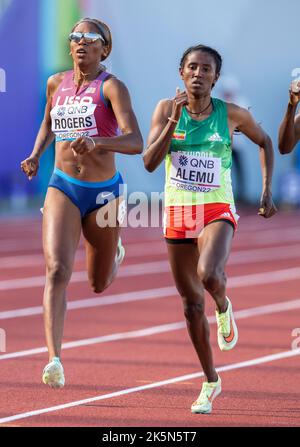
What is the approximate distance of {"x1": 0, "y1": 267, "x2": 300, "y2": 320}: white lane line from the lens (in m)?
11.6

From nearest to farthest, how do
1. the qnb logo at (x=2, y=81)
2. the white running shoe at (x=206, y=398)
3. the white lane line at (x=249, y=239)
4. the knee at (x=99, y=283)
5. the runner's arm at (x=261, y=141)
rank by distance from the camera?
the white running shoe at (x=206, y=398) → the runner's arm at (x=261, y=141) → the knee at (x=99, y=283) → the white lane line at (x=249, y=239) → the qnb logo at (x=2, y=81)

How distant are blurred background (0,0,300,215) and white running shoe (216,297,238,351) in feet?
54.7

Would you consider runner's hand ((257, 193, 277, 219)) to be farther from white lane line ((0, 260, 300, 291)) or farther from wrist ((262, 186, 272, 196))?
white lane line ((0, 260, 300, 291))

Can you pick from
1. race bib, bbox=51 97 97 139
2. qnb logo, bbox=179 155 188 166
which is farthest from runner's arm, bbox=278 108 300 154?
race bib, bbox=51 97 97 139

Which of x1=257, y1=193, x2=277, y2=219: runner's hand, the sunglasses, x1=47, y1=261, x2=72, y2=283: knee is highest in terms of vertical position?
the sunglasses

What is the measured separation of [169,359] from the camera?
898 cm

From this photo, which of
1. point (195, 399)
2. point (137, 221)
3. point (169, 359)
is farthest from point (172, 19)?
point (195, 399)

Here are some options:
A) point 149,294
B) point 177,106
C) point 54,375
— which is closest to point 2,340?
point 54,375

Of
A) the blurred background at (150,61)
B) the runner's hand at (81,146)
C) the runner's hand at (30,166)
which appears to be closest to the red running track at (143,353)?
the runner's hand at (30,166)

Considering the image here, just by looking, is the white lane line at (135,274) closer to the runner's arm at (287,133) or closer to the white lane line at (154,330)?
the white lane line at (154,330)

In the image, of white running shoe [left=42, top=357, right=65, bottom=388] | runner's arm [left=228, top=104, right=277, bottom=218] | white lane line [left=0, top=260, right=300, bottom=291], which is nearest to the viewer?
white running shoe [left=42, top=357, right=65, bottom=388]

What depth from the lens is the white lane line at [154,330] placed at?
9156mm

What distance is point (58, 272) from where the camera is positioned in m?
6.53

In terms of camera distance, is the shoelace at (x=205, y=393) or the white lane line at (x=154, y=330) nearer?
the shoelace at (x=205, y=393)
